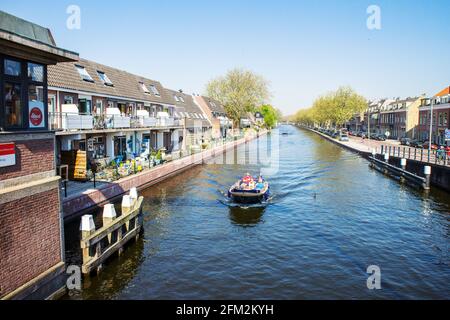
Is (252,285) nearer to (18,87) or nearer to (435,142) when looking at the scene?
(18,87)

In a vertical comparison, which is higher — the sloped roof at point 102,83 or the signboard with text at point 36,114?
the sloped roof at point 102,83

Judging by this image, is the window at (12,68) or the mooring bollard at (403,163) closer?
the window at (12,68)

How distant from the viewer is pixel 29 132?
34.1ft

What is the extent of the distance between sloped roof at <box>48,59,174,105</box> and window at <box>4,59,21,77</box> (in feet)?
52.2

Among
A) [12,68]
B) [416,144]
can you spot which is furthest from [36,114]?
[416,144]

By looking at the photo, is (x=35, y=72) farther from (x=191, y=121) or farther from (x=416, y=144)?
(x=416, y=144)

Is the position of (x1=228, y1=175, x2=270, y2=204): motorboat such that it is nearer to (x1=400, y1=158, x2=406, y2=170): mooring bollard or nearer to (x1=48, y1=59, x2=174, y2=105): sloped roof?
(x1=48, y1=59, x2=174, y2=105): sloped roof

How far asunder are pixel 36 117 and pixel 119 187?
14069mm

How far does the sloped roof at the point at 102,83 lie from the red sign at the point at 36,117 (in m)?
15.6

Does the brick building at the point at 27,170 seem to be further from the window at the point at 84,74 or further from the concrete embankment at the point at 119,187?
the window at the point at 84,74

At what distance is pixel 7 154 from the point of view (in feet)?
32.0

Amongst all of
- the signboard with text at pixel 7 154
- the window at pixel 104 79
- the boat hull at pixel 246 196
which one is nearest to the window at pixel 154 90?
the window at pixel 104 79

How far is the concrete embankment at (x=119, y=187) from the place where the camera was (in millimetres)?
19234

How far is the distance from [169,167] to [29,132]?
80.0 feet
